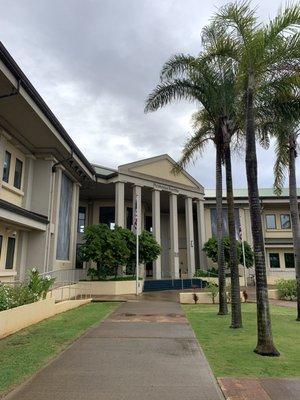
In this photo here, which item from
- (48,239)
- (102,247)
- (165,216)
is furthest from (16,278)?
(165,216)

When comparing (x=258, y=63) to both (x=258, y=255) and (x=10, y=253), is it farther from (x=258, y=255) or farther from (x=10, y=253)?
(x=10, y=253)

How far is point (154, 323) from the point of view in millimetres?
13234

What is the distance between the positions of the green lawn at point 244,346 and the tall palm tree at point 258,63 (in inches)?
24.2

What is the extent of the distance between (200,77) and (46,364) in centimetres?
1170

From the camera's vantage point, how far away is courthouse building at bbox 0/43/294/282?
17.0 meters

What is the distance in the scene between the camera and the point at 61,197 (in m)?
23.7

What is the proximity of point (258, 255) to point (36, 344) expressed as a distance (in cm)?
585

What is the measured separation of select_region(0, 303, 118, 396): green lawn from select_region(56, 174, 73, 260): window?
9137 mm

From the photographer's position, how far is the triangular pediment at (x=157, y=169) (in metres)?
31.7

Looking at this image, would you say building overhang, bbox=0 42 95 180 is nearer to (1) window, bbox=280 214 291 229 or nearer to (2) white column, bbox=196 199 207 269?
(2) white column, bbox=196 199 207 269

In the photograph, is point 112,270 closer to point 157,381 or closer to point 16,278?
point 16,278

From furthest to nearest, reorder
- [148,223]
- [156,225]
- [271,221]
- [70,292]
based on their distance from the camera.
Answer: [271,221]
[148,223]
[156,225]
[70,292]

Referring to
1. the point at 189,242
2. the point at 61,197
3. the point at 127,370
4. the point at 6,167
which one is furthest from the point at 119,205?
the point at 127,370

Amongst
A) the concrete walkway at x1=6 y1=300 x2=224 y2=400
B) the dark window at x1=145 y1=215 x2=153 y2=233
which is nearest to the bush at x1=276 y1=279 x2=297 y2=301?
the concrete walkway at x1=6 y1=300 x2=224 y2=400
